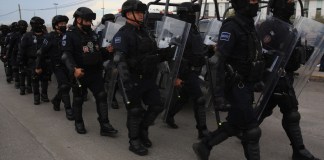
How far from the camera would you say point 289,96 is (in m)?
4.18

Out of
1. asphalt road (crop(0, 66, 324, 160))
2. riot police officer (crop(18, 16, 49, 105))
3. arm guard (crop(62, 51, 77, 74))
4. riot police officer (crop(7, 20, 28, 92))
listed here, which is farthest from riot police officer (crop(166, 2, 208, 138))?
riot police officer (crop(7, 20, 28, 92))

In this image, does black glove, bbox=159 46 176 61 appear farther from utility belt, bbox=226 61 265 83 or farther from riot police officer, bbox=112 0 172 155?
utility belt, bbox=226 61 265 83

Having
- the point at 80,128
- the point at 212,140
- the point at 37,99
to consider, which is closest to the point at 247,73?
the point at 212,140

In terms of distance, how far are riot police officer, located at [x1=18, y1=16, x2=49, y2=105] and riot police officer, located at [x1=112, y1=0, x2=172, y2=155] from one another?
3.73 meters

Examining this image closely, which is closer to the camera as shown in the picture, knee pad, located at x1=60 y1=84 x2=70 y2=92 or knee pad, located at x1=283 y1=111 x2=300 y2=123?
knee pad, located at x1=283 y1=111 x2=300 y2=123

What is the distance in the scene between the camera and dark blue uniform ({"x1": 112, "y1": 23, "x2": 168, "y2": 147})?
4301 millimetres

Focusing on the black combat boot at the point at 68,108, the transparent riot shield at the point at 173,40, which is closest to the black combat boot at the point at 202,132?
the transparent riot shield at the point at 173,40

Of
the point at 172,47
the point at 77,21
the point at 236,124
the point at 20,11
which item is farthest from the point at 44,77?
the point at 20,11

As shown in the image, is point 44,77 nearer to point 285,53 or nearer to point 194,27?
point 194,27

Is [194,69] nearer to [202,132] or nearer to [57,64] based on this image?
[202,132]

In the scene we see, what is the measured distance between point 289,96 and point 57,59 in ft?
14.2

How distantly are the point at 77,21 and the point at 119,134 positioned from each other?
5.53 feet

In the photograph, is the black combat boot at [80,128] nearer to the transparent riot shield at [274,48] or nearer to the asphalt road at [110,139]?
the asphalt road at [110,139]

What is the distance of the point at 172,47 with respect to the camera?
4.88 metres
